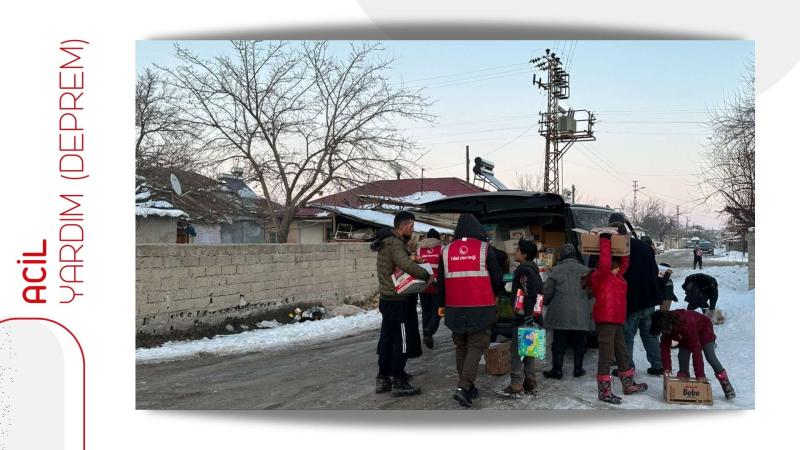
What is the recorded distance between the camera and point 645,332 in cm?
688

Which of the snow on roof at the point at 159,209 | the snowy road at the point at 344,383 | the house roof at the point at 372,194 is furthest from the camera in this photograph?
the snow on roof at the point at 159,209

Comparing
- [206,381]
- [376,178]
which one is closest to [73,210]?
[206,381]

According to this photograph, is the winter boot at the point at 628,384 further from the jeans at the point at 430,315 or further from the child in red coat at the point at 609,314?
the jeans at the point at 430,315

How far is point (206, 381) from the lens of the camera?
7.01m

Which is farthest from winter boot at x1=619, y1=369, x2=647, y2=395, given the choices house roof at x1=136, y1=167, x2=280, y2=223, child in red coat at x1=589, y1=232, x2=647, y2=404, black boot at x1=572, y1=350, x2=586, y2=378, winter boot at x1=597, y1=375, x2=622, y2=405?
house roof at x1=136, y1=167, x2=280, y2=223

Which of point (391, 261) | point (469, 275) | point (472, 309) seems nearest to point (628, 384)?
point (472, 309)

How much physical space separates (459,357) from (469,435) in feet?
2.76

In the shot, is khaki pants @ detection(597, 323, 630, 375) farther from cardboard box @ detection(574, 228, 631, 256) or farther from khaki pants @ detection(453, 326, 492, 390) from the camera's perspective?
khaki pants @ detection(453, 326, 492, 390)

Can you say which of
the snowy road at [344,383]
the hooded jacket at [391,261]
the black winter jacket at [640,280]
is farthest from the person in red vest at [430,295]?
the black winter jacket at [640,280]

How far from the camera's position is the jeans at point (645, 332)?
6.70 m

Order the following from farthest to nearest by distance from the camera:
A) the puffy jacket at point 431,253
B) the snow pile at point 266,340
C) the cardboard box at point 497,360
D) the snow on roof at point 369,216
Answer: the snow on roof at point 369,216
the snow pile at point 266,340
the puffy jacket at point 431,253
the cardboard box at point 497,360

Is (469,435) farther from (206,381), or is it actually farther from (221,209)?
(221,209)

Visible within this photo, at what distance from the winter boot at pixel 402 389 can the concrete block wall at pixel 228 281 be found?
4394mm

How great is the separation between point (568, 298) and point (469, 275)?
4.28 feet
